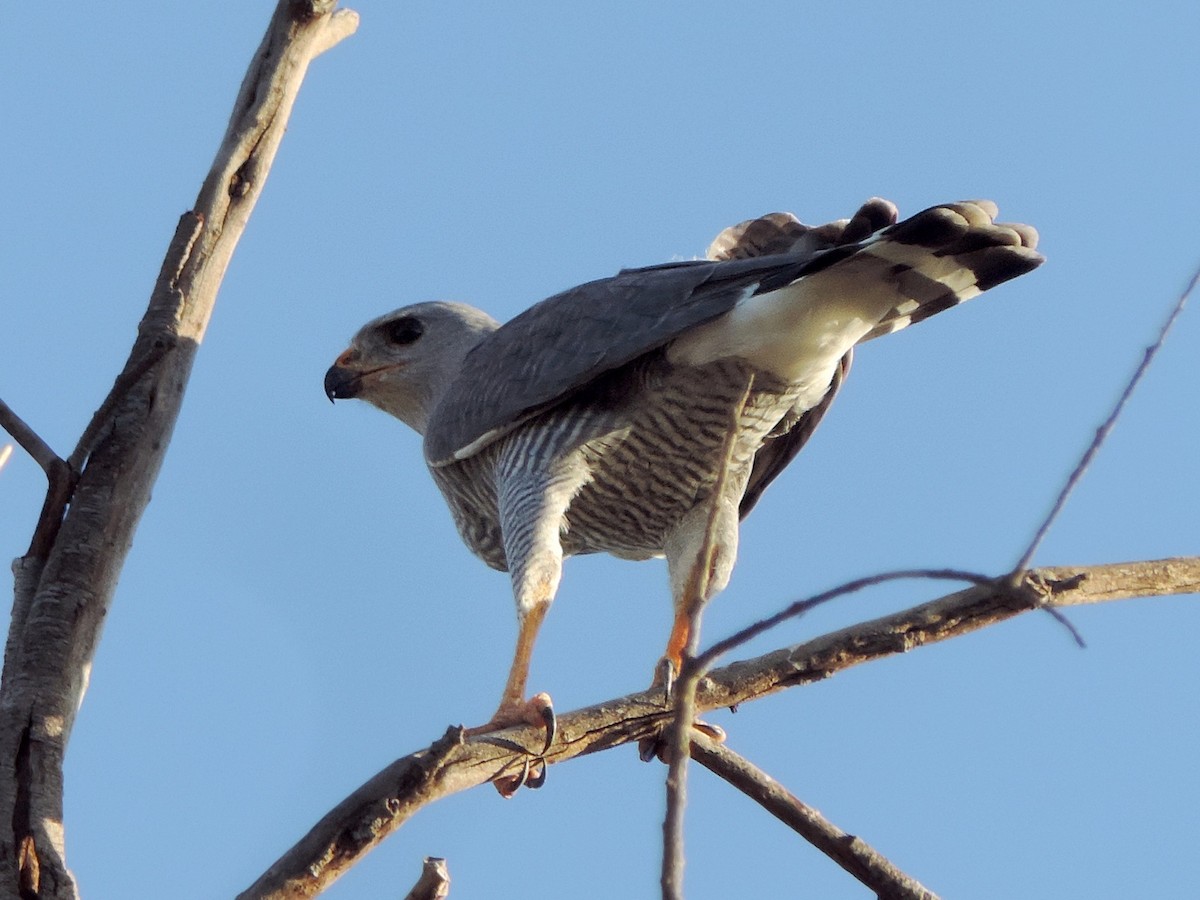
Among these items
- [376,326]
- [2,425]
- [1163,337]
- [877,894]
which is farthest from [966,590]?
[376,326]

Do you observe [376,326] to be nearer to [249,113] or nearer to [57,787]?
[249,113]

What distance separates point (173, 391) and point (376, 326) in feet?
9.03

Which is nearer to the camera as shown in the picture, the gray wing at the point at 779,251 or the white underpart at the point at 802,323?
the white underpart at the point at 802,323

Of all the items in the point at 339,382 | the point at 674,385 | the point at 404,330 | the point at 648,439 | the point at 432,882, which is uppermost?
the point at 404,330

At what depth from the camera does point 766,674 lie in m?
4.24

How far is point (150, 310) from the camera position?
4.70 meters

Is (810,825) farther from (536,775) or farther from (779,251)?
(779,251)

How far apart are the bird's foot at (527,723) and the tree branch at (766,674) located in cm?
3

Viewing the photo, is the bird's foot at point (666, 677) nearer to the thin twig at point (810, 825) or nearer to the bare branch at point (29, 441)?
the thin twig at point (810, 825)

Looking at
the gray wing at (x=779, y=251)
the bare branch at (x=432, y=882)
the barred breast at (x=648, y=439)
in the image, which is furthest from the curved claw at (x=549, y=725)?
the gray wing at (x=779, y=251)

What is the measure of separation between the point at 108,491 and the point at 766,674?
1951 millimetres

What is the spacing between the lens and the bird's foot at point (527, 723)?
160 inches

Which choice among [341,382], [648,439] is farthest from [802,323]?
[341,382]

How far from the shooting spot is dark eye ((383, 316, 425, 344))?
23.9 ft
